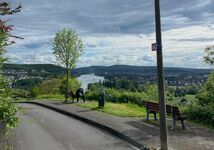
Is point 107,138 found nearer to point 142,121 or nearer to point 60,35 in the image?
point 142,121

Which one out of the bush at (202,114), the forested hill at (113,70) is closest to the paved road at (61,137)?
the bush at (202,114)

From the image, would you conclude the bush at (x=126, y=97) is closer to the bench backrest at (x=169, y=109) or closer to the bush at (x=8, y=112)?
the bench backrest at (x=169, y=109)

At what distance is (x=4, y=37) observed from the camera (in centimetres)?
1052

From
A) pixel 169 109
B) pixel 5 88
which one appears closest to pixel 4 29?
pixel 5 88

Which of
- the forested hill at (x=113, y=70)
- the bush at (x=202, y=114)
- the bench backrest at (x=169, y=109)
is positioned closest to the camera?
the bench backrest at (x=169, y=109)

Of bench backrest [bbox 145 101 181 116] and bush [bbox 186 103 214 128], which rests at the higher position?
bench backrest [bbox 145 101 181 116]

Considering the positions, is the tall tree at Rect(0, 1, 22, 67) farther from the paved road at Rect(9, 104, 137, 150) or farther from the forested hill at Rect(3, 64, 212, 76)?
the forested hill at Rect(3, 64, 212, 76)

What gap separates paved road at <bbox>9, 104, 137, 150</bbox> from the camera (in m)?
13.6

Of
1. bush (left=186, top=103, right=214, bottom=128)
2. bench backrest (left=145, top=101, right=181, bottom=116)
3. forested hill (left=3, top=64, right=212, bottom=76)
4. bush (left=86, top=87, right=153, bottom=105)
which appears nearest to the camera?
bench backrest (left=145, top=101, right=181, bottom=116)

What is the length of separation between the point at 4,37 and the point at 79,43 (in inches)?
964

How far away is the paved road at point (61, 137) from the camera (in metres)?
13.6

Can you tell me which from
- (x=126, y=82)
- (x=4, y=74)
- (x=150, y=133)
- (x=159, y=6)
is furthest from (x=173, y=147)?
(x=126, y=82)

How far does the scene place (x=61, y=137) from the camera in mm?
15633


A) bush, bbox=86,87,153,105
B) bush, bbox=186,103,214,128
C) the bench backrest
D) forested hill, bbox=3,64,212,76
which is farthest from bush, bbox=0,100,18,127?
forested hill, bbox=3,64,212,76
